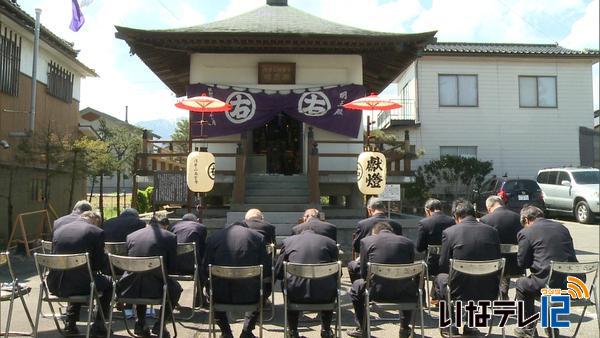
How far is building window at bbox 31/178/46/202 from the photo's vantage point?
1366 cm

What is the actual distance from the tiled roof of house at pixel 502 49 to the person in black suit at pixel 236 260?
56.2ft

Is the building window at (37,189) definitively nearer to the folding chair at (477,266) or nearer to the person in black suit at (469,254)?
the person in black suit at (469,254)

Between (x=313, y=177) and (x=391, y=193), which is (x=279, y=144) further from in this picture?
(x=391, y=193)

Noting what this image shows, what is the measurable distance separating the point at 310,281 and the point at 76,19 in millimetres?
10920

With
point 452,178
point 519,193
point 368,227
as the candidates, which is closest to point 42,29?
point 368,227

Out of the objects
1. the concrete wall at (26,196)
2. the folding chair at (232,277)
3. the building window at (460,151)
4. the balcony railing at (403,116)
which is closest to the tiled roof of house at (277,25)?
the concrete wall at (26,196)

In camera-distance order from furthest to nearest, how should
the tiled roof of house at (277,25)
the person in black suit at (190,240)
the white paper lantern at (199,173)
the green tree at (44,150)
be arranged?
the tiled roof of house at (277,25) → the green tree at (44,150) → the white paper lantern at (199,173) → the person in black suit at (190,240)

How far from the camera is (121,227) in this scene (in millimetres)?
6172

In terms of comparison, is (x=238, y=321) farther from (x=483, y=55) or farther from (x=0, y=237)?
(x=483, y=55)

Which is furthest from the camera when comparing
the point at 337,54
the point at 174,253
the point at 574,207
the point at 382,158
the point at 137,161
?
the point at 574,207

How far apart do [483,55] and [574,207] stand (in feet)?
26.9

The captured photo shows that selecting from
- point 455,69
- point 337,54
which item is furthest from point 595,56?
point 337,54

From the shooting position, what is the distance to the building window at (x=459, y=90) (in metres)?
20.9

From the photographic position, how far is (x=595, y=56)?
20656mm
